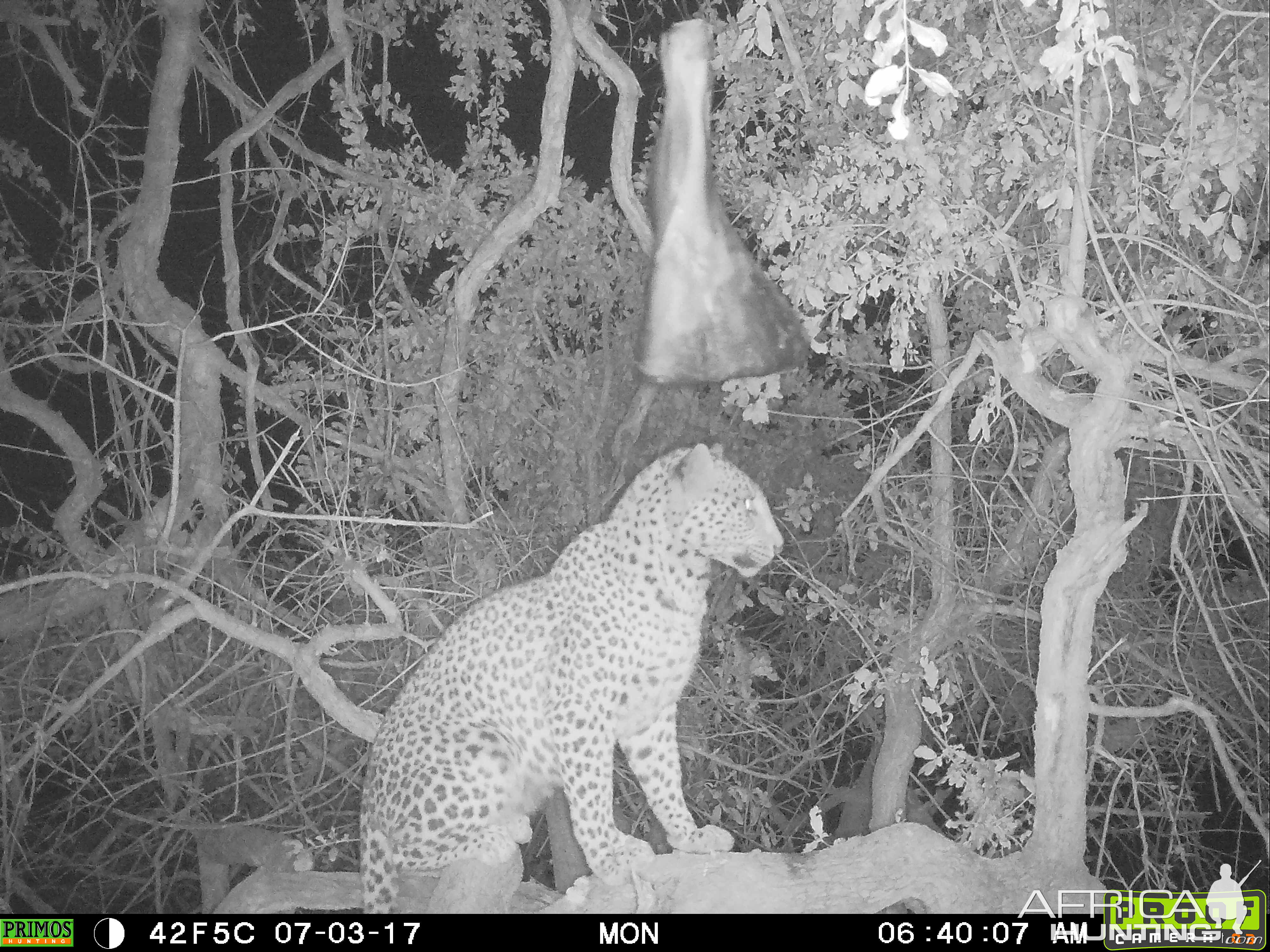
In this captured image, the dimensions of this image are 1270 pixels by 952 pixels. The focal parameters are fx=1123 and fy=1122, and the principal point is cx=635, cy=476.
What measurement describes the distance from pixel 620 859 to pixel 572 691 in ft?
1.56

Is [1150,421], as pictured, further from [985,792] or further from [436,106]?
[436,106]

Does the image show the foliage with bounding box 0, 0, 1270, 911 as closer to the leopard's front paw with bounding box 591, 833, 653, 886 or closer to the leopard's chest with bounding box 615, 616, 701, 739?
the leopard's chest with bounding box 615, 616, 701, 739

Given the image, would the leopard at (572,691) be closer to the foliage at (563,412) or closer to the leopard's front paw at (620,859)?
the leopard's front paw at (620,859)

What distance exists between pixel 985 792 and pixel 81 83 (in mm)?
5064

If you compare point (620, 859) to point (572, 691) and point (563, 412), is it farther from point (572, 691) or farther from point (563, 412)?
point (563, 412)

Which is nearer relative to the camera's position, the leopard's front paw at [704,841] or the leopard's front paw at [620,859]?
the leopard's front paw at [620,859]

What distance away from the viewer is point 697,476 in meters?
3.25

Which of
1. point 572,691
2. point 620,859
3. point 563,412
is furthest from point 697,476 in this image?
point 563,412

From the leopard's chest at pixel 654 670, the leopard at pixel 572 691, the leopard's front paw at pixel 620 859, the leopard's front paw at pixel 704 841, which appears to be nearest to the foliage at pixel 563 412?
the leopard at pixel 572 691

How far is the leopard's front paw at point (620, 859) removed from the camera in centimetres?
307

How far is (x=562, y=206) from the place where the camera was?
493 centimetres

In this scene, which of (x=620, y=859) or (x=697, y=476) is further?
(x=697, y=476)

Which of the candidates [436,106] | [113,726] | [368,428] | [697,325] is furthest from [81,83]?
[697,325]

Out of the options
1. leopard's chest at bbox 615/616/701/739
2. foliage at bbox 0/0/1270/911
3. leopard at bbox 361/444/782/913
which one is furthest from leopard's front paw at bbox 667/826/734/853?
foliage at bbox 0/0/1270/911
